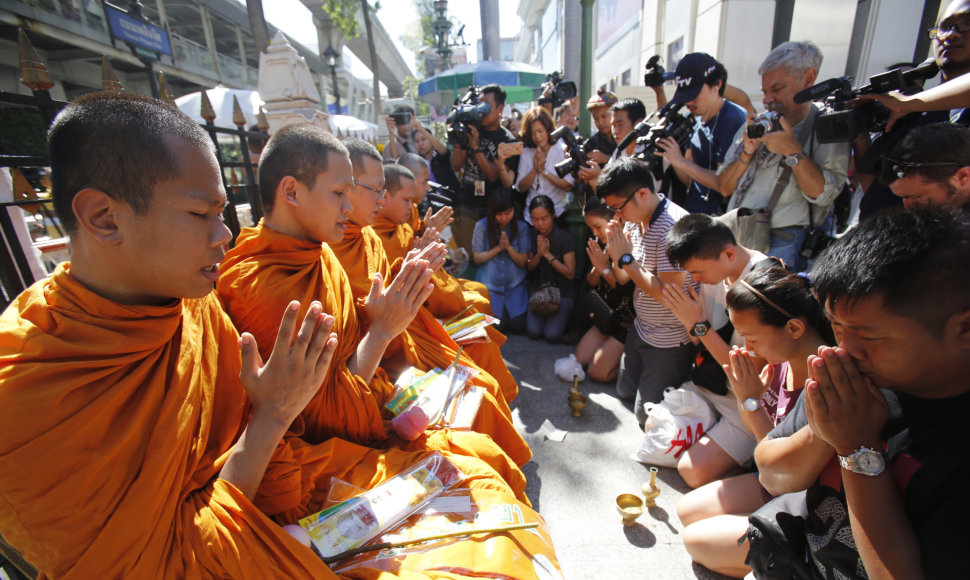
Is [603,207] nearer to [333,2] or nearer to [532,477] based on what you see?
[532,477]

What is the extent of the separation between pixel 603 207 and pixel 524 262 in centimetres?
118

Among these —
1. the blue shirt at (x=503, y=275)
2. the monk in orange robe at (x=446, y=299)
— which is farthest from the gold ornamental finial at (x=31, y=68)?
the blue shirt at (x=503, y=275)

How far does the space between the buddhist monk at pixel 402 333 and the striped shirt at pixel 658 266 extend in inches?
53.5

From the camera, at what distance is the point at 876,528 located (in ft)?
3.43

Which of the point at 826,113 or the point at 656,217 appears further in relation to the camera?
the point at 656,217

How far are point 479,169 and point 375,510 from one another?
4.38 meters

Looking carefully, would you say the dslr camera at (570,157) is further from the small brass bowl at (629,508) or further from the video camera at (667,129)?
the small brass bowl at (629,508)

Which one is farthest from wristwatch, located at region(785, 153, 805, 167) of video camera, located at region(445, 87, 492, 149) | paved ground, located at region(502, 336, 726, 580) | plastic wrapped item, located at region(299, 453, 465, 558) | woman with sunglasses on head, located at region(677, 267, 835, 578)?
video camera, located at region(445, 87, 492, 149)

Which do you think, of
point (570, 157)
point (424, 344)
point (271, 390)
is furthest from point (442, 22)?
point (271, 390)

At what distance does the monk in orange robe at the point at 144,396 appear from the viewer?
962 millimetres

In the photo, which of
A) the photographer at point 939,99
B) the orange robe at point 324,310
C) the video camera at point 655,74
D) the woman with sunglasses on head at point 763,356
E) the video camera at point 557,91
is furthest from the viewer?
the video camera at point 557,91

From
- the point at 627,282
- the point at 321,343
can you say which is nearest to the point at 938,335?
the point at 321,343

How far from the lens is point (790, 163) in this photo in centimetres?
263

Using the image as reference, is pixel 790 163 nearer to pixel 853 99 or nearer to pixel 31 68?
pixel 853 99
